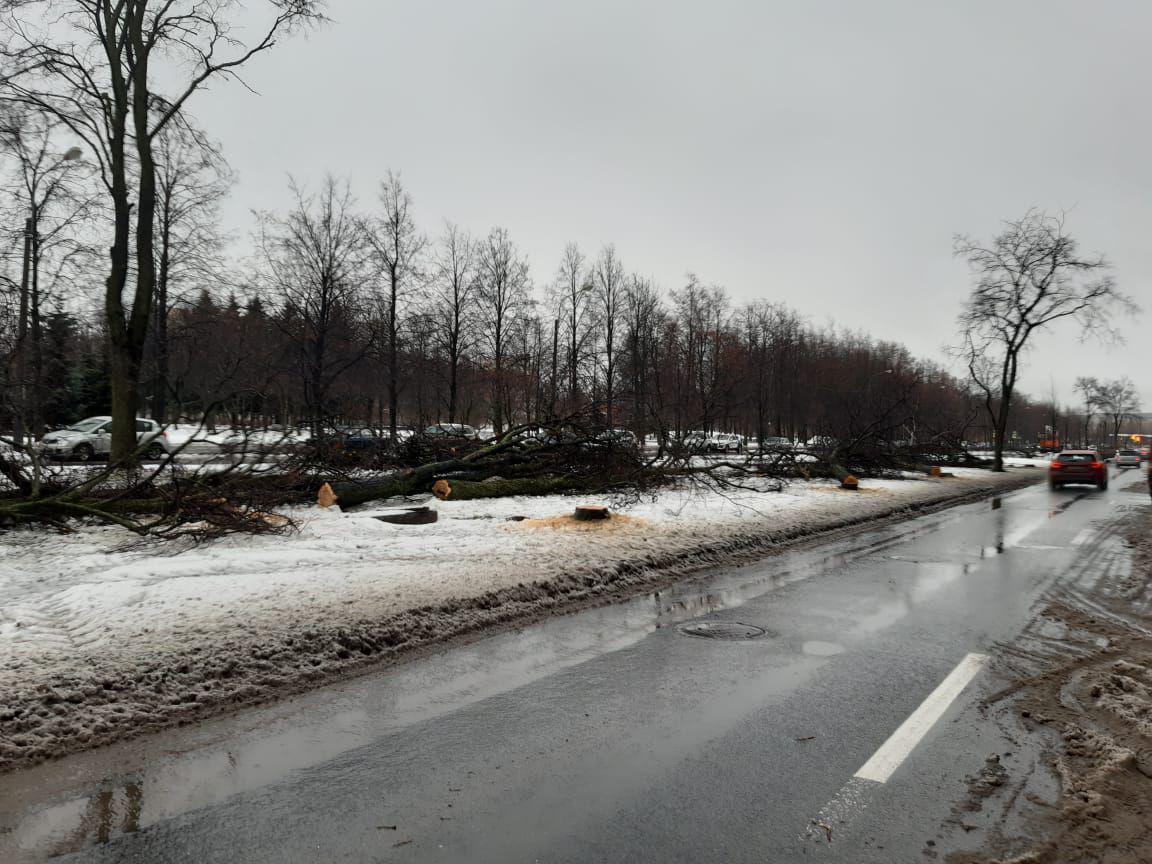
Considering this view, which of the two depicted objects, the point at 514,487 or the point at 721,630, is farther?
the point at 514,487

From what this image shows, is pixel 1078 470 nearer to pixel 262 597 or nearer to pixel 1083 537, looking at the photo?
pixel 1083 537

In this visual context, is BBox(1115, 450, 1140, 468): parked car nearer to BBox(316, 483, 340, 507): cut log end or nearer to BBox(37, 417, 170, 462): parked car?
BBox(316, 483, 340, 507): cut log end

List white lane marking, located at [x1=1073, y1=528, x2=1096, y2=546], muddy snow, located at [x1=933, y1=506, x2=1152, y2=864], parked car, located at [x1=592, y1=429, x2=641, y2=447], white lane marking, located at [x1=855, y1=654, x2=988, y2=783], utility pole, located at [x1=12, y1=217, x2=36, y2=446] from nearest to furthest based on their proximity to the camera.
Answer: muddy snow, located at [x1=933, y1=506, x2=1152, y2=864], white lane marking, located at [x1=855, y1=654, x2=988, y2=783], utility pole, located at [x1=12, y1=217, x2=36, y2=446], white lane marking, located at [x1=1073, y1=528, x2=1096, y2=546], parked car, located at [x1=592, y1=429, x2=641, y2=447]

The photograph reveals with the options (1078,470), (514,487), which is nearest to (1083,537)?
(514,487)

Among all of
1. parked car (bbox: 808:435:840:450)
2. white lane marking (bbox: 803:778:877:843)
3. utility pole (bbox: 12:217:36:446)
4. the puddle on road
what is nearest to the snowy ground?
the puddle on road

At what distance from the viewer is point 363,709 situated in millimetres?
4426

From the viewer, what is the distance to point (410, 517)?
11.6 metres

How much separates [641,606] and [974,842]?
14.6ft

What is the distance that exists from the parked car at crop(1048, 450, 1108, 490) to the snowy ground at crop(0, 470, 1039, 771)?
19.3 m

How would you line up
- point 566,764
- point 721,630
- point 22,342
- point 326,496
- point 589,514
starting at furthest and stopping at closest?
point 326,496 → point 22,342 → point 589,514 → point 721,630 → point 566,764

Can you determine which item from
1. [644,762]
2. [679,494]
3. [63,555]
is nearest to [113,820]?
[644,762]

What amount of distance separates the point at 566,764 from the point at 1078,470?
28.7 metres

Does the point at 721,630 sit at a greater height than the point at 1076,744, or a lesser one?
lesser

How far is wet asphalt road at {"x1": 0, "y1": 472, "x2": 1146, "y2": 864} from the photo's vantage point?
295 cm
